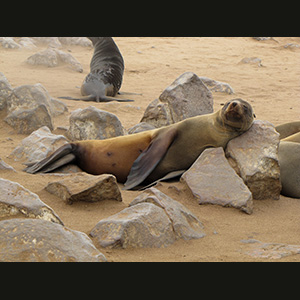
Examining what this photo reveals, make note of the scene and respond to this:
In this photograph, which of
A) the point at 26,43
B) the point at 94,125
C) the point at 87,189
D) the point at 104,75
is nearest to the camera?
the point at 87,189

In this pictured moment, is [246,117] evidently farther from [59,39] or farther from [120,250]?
[59,39]

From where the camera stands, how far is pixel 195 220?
145 inches

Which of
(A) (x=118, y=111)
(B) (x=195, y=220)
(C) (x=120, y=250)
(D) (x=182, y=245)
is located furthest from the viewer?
(A) (x=118, y=111)

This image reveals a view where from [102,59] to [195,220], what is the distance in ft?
23.7

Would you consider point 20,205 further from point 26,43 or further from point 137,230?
point 26,43

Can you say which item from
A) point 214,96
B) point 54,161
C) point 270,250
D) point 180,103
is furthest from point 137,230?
point 214,96

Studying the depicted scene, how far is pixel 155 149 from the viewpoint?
5.09 meters

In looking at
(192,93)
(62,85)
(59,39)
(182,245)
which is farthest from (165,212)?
(59,39)

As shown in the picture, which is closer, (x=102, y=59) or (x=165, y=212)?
(x=165, y=212)

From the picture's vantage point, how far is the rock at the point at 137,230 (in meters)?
3.13

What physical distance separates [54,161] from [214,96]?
463 centimetres

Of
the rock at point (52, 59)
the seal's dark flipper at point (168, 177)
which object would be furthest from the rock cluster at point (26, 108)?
the rock at point (52, 59)

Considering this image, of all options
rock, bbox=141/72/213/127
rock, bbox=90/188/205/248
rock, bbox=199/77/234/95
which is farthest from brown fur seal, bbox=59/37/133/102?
rock, bbox=90/188/205/248

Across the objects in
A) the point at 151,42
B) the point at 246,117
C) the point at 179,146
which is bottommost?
the point at 151,42
